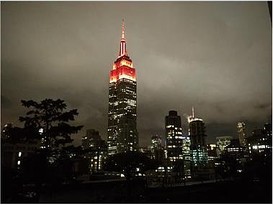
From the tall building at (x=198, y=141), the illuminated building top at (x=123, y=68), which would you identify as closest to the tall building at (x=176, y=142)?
the tall building at (x=198, y=141)

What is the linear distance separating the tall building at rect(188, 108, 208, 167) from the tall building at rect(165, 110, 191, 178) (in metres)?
1.53

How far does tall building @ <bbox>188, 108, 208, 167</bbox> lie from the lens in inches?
2266

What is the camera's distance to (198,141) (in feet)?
238

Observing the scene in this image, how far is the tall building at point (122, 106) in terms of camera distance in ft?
177

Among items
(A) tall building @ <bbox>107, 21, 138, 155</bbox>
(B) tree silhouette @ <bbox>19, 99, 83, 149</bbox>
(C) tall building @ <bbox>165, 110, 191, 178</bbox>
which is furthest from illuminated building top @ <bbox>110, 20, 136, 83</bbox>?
(B) tree silhouette @ <bbox>19, 99, 83, 149</bbox>

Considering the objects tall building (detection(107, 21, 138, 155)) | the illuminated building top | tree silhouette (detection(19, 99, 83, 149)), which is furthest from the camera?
the illuminated building top

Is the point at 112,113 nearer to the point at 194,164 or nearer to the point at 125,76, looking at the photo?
the point at 125,76

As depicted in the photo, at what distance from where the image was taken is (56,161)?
236 inches

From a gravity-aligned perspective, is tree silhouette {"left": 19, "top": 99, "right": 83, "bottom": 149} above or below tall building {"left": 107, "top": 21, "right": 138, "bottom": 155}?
below

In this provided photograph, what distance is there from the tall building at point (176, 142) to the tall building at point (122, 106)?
10137mm

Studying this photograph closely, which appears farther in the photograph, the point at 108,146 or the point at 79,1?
the point at 108,146

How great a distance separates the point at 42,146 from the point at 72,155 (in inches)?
29.6

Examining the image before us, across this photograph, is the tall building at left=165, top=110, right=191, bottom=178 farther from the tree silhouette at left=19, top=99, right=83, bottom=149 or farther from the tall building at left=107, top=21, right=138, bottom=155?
the tree silhouette at left=19, top=99, right=83, bottom=149

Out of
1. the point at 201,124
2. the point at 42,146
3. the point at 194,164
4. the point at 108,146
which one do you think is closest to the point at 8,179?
the point at 42,146
